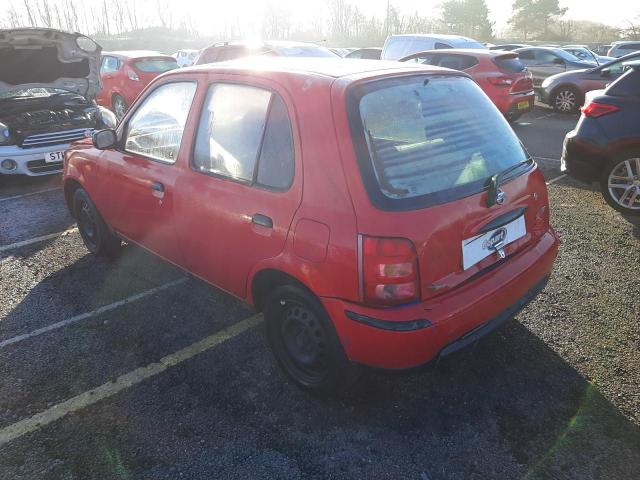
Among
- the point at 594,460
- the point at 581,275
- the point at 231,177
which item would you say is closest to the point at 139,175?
the point at 231,177

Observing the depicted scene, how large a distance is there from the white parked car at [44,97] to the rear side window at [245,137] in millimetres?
4670

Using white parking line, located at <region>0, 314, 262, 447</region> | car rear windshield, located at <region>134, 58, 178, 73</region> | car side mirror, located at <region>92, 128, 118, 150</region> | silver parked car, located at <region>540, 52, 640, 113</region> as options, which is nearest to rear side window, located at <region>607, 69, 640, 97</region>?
white parking line, located at <region>0, 314, 262, 447</region>

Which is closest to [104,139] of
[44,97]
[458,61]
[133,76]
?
[44,97]

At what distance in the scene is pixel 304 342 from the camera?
261 centimetres

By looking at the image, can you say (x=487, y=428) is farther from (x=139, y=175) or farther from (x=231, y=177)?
(x=139, y=175)

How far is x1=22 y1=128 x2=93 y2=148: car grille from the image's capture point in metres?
6.34

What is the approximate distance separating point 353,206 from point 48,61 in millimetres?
7236

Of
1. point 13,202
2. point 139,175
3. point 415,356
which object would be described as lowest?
point 13,202

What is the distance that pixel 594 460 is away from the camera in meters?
2.19

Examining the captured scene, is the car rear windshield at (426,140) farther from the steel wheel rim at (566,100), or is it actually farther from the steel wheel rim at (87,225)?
the steel wheel rim at (566,100)

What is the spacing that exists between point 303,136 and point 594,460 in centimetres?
206

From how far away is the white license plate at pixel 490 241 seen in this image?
2234 mm

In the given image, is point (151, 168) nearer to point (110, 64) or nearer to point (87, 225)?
point (87, 225)

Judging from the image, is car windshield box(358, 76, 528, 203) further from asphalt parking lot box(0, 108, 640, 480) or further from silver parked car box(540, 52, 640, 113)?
silver parked car box(540, 52, 640, 113)
